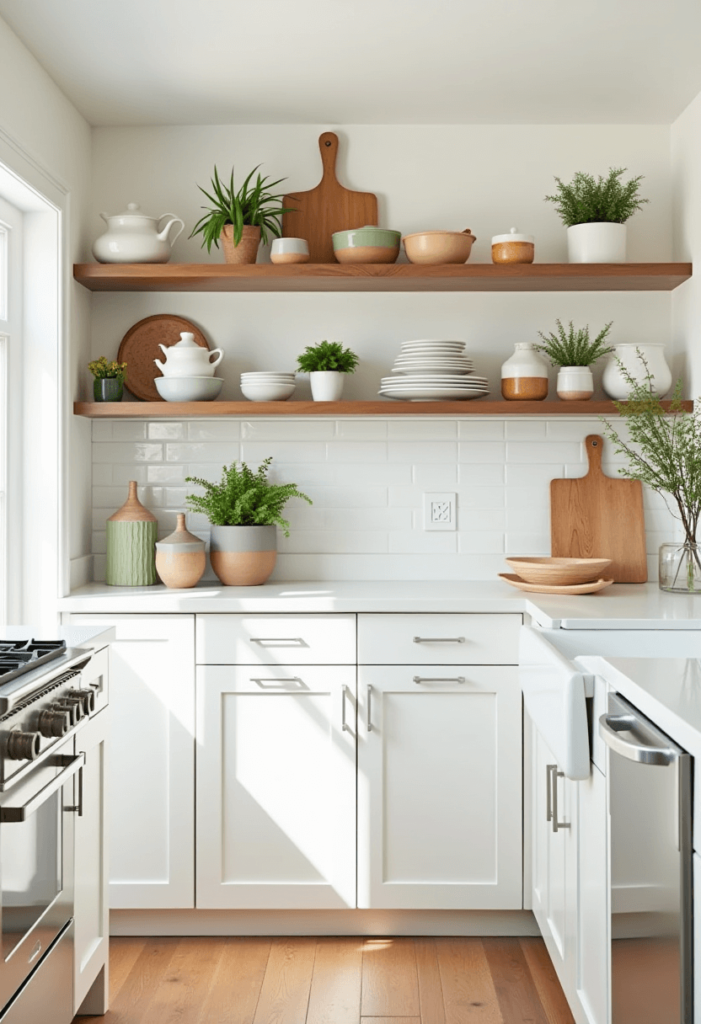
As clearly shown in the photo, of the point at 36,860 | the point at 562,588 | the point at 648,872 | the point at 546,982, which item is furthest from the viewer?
the point at 562,588

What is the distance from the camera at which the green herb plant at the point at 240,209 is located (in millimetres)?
3018

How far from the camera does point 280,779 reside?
8.93ft

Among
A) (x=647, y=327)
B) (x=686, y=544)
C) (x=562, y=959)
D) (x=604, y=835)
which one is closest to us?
(x=604, y=835)

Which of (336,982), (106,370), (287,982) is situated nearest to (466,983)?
(336,982)

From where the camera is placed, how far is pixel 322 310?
10.6 feet

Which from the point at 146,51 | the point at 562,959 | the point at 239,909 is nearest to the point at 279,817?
the point at 239,909

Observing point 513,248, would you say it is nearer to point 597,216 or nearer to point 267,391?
point 597,216

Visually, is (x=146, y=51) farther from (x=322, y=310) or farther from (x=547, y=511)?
(x=547, y=511)

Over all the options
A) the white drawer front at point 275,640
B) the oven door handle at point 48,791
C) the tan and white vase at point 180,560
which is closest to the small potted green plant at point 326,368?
the tan and white vase at point 180,560

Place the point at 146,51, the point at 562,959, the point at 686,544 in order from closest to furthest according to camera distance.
A: 1. the point at 562,959
2. the point at 146,51
3. the point at 686,544

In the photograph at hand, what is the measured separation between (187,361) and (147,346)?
27 centimetres

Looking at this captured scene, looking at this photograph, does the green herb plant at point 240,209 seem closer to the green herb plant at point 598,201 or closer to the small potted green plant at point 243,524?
the small potted green plant at point 243,524

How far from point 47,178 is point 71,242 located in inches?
10.3

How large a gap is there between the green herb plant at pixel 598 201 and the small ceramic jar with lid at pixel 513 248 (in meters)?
0.20
